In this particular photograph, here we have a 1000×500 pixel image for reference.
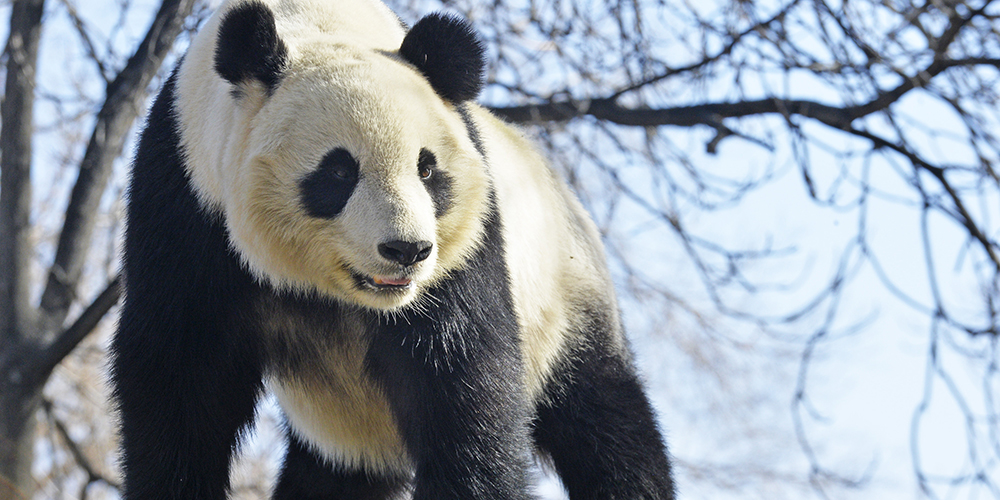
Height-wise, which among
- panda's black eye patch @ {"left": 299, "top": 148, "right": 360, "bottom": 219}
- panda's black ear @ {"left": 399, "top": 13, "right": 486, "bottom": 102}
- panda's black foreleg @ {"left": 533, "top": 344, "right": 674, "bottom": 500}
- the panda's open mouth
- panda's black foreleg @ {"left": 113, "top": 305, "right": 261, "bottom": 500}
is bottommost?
panda's black foreleg @ {"left": 113, "top": 305, "right": 261, "bottom": 500}

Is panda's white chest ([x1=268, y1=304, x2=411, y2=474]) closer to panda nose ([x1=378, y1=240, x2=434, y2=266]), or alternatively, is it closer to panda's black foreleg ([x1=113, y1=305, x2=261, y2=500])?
panda's black foreleg ([x1=113, y1=305, x2=261, y2=500])

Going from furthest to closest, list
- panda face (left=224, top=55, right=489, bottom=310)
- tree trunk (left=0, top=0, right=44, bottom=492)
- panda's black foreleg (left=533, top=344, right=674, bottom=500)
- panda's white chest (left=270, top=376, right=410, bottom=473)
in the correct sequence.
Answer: tree trunk (left=0, top=0, right=44, bottom=492), panda's black foreleg (left=533, top=344, right=674, bottom=500), panda's white chest (left=270, top=376, right=410, bottom=473), panda face (left=224, top=55, right=489, bottom=310)

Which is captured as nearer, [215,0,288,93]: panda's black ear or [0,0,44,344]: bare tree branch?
[215,0,288,93]: panda's black ear

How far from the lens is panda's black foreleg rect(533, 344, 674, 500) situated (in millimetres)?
3734

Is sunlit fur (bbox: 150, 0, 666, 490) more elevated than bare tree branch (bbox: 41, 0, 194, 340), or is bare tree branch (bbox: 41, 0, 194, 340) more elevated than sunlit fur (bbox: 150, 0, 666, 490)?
sunlit fur (bbox: 150, 0, 666, 490)

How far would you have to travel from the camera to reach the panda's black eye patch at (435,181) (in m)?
2.83

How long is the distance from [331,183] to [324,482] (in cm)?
173

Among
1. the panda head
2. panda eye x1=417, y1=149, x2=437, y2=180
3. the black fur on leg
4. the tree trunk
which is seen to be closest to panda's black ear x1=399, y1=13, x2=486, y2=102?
the panda head

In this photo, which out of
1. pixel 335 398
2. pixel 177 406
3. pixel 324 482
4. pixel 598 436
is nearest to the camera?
pixel 177 406

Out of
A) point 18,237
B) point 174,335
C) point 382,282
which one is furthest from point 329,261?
point 18,237

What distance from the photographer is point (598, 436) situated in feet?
12.3

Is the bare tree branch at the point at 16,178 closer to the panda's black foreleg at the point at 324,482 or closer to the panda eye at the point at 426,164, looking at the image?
the panda's black foreleg at the point at 324,482

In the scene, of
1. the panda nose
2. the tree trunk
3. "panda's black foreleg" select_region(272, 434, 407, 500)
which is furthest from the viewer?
the tree trunk

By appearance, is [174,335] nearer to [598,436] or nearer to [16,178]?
[598,436]
